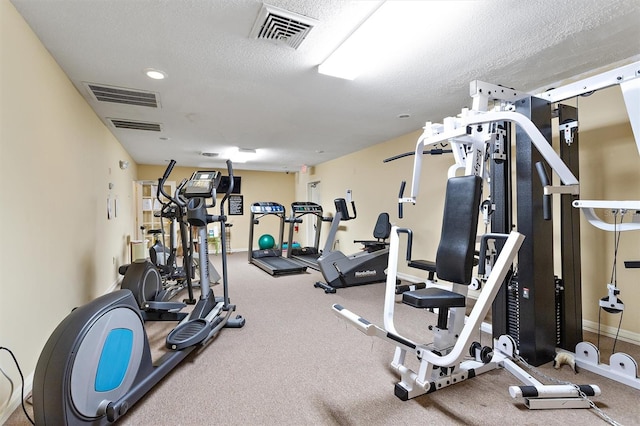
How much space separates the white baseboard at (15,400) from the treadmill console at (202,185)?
1.58 meters

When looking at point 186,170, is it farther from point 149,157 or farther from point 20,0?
point 20,0

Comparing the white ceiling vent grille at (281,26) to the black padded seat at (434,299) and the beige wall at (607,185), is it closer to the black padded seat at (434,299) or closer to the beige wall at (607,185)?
the black padded seat at (434,299)

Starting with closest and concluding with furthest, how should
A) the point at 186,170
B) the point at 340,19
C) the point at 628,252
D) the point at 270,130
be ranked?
the point at 340,19
the point at 628,252
the point at 270,130
the point at 186,170

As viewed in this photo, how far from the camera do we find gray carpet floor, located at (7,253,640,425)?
158cm

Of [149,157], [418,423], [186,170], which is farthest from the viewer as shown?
[186,170]

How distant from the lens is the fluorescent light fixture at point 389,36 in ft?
5.84

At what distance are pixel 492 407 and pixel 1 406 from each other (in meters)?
2.59

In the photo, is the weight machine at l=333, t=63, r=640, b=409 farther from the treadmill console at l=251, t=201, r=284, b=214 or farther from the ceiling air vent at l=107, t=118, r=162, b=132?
the treadmill console at l=251, t=201, r=284, b=214

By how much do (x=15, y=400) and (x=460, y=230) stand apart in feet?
8.81

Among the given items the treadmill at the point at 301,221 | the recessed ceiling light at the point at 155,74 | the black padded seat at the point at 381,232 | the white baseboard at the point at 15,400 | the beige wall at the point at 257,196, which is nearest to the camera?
the white baseboard at the point at 15,400

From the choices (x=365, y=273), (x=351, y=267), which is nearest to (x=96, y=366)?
(x=351, y=267)

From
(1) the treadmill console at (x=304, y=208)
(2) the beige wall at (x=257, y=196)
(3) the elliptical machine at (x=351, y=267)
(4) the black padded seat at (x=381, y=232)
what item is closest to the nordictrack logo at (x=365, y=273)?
(3) the elliptical machine at (x=351, y=267)

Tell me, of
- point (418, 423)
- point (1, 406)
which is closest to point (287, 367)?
point (418, 423)

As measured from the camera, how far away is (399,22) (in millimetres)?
1911
